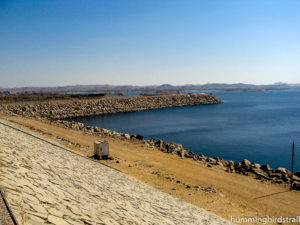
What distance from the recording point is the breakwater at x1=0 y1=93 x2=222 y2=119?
1781 inches

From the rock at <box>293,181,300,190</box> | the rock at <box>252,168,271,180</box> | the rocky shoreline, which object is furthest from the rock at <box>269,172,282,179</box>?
the rock at <box>293,181,300,190</box>

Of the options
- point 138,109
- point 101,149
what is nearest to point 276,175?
point 101,149

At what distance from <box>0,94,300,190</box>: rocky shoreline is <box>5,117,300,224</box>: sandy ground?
1.15 m

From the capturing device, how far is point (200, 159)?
17672mm

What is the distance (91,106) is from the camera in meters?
56.9

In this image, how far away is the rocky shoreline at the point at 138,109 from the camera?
15.1 metres

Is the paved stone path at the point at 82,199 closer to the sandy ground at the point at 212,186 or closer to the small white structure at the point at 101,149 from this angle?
the sandy ground at the point at 212,186

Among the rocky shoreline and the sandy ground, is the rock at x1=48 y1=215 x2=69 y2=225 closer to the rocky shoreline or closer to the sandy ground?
the sandy ground

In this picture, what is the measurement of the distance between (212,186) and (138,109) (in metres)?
52.7

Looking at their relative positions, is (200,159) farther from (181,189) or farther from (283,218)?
(283,218)

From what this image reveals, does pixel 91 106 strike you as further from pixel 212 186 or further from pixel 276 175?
pixel 212 186

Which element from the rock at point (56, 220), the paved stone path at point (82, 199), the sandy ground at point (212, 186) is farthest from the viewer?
the sandy ground at point (212, 186)

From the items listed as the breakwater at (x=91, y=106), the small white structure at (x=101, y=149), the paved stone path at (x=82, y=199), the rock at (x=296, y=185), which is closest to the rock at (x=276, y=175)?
the rock at (x=296, y=185)

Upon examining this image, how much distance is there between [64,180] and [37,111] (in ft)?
137
